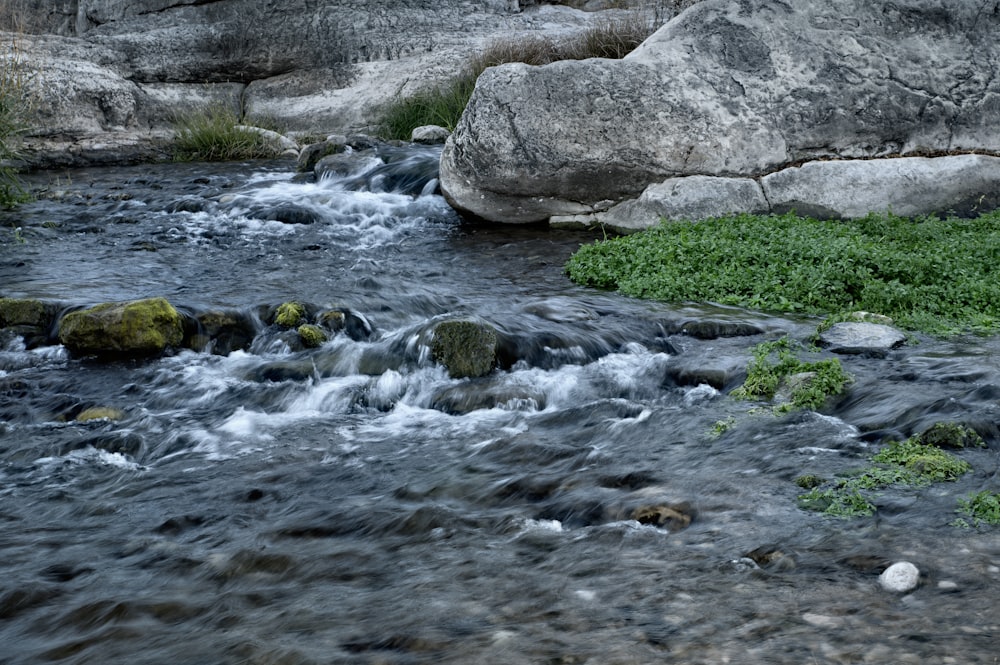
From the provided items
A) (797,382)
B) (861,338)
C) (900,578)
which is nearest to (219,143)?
(861,338)

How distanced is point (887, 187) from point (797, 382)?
15.7 ft

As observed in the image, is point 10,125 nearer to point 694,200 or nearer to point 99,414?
point 99,414

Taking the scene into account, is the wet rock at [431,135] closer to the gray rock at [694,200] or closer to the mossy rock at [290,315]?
the gray rock at [694,200]

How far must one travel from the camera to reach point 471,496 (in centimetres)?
430

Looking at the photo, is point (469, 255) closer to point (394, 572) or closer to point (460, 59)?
point (394, 572)

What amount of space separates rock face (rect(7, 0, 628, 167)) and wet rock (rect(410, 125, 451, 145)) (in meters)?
2.94

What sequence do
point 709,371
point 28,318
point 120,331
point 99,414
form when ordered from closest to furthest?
point 99,414, point 709,371, point 120,331, point 28,318

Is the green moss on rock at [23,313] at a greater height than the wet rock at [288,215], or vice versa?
the green moss on rock at [23,313]

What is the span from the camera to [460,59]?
17.5 meters

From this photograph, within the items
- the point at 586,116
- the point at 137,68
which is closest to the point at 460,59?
the point at 137,68

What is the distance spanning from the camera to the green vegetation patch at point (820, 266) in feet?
22.1

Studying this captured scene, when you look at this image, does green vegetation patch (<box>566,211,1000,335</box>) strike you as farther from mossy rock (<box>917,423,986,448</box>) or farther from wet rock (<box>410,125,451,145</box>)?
wet rock (<box>410,125,451,145</box>)

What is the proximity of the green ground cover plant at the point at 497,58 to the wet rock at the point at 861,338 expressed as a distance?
865 cm

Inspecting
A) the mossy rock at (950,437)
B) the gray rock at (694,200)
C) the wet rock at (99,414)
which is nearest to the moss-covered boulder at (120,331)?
the wet rock at (99,414)
